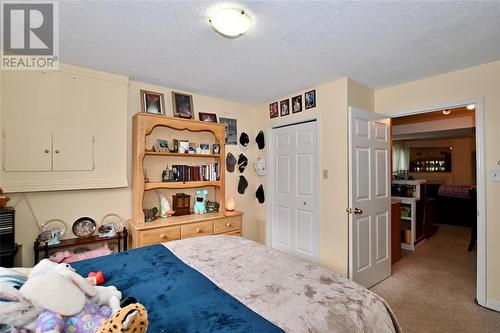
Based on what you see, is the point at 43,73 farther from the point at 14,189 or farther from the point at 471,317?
the point at 471,317

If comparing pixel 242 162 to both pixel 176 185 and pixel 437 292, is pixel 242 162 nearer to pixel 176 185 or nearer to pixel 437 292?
pixel 176 185

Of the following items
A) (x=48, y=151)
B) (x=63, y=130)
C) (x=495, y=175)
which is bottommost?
(x=495, y=175)

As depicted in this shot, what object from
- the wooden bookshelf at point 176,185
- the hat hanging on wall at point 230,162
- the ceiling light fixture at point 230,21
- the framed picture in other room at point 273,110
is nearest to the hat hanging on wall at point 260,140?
the framed picture in other room at point 273,110

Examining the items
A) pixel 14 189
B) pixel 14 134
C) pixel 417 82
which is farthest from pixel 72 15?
pixel 417 82

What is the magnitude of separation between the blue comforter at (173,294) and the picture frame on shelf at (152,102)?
168 cm

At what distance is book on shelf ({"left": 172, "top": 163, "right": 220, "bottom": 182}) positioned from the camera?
2.92m

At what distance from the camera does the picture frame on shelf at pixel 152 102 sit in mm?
2738

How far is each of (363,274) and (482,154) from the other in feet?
5.52

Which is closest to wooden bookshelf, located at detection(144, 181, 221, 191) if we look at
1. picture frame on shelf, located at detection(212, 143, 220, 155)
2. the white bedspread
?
picture frame on shelf, located at detection(212, 143, 220, 155)

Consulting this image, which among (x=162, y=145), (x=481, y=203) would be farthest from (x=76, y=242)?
(x=481, y=203)

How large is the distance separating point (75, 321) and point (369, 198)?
2730 mm

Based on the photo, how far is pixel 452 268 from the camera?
10.3 ft

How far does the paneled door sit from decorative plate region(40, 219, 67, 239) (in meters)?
2.54

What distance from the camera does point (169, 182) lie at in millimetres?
2787
